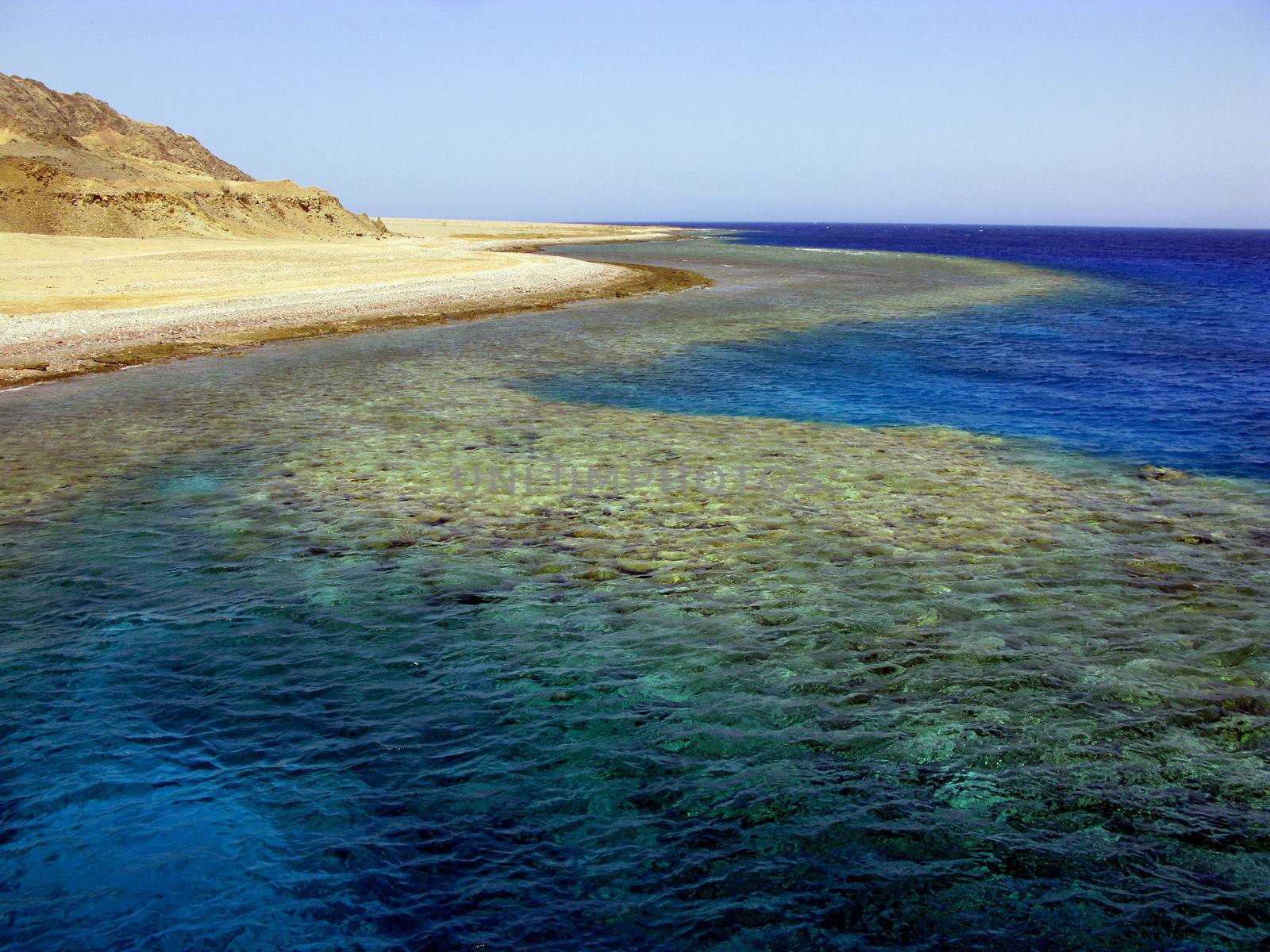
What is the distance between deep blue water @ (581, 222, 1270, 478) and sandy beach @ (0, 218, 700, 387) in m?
13.9

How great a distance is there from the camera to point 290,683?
8.73m

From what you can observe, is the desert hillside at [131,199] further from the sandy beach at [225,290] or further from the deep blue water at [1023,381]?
the deep blue water at [1023,381]

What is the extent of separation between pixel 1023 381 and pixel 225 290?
1299 inches

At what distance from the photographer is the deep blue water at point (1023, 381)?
20078 millimetres

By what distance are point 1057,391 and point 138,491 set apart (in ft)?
75.9

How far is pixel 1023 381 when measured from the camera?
87.8 feet

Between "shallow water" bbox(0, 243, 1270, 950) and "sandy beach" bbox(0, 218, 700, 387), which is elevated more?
"sandy beach" bbox(0, 218, 700, 387)

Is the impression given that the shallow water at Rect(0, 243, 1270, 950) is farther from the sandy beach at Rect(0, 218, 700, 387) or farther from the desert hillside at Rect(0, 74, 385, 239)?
the desert hillside at Rect(0, 74, 385, 239)

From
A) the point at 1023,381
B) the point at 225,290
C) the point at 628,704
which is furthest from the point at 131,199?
→ the point at 628,704

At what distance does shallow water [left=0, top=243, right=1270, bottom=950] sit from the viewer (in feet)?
19.7

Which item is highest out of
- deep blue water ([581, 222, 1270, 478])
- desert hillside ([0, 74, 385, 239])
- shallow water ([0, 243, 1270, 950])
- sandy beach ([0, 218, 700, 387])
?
desert hillside ([0, 74, 385, 239])

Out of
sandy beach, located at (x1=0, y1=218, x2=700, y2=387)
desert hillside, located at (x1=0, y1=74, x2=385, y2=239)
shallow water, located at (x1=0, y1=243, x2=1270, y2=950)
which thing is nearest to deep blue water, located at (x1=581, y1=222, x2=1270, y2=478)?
shallow water, located at (x1=0, y1=243, x2=1270, y2=950)

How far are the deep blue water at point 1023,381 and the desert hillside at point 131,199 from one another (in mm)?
53413

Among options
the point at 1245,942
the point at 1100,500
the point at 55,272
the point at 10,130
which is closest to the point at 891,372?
the point at 1100,500
